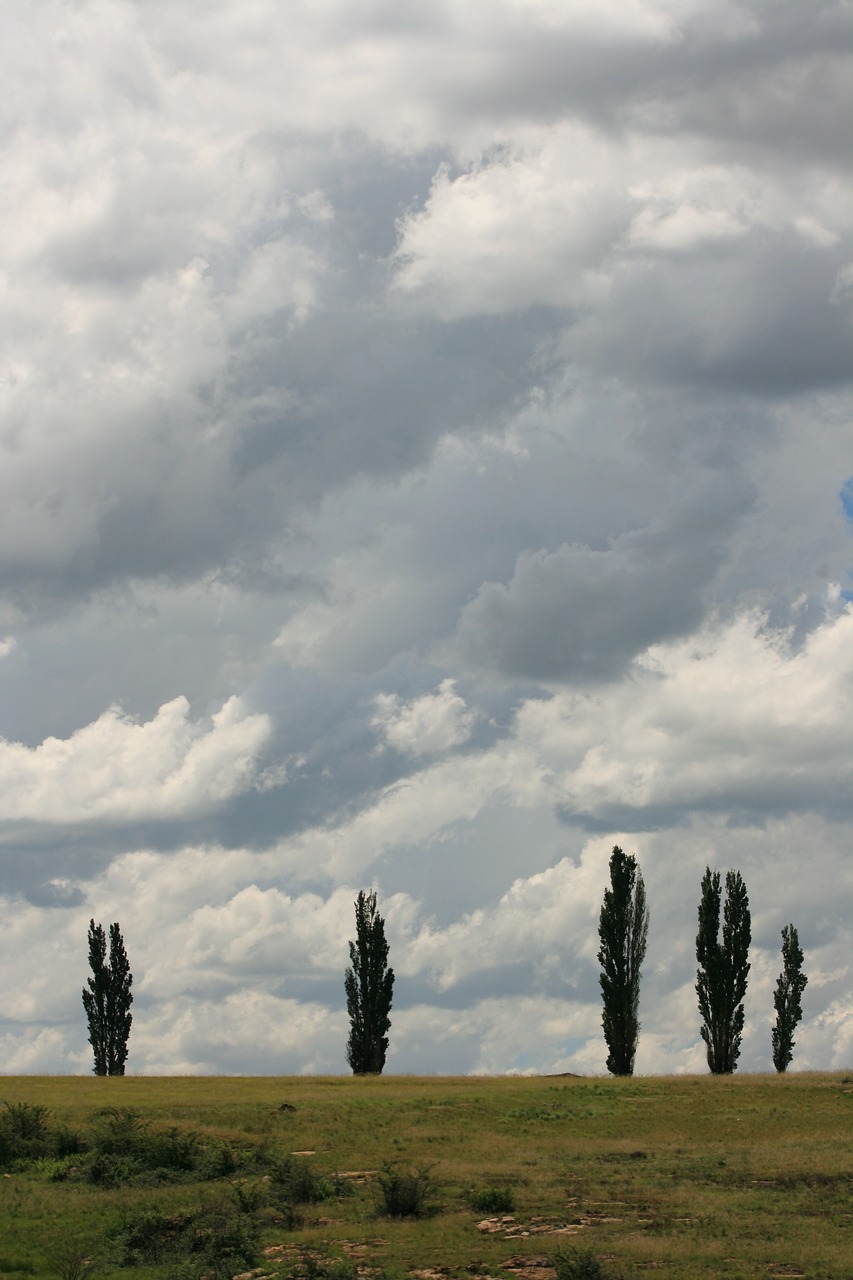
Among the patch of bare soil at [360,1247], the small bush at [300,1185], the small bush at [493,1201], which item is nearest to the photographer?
the patch of bare soil at [360,1247]

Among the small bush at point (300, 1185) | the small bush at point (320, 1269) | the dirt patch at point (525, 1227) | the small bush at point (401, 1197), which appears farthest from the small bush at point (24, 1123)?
the dirt patch at point (525, 1227)

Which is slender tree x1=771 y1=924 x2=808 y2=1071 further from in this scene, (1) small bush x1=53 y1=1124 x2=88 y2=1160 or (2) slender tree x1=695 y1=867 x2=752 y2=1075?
(1) small bush x1=53 y1=1124 x2=88 y2=1160

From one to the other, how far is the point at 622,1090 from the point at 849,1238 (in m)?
31.1

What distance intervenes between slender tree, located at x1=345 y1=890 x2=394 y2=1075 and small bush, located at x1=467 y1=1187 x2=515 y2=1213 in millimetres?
46048

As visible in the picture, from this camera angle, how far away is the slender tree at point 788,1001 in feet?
284

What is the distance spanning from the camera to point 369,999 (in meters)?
85.0

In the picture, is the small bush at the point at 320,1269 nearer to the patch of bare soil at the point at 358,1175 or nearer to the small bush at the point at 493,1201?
the small bush at the point at 493,1201

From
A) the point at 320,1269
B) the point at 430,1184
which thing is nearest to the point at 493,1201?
the point at 430,1184

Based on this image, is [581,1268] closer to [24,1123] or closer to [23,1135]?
[23,1135]

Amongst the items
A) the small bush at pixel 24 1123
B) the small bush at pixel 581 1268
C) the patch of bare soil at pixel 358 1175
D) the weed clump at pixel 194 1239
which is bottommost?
the weed clump at pixel 194 1239

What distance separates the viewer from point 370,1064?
83375 millimetres

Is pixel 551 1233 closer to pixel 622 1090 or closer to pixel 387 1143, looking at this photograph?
pixel 387 1143

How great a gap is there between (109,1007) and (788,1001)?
41.9 meters

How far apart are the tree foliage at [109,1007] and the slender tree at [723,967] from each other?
34628mm
